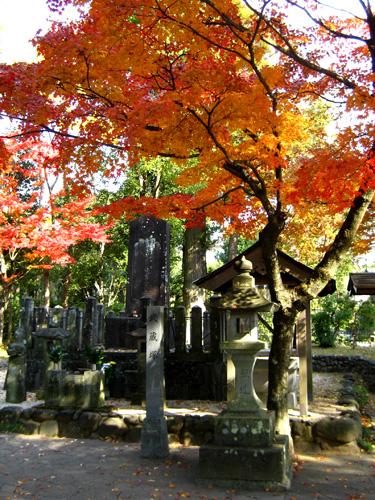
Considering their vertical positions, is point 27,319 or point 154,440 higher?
point 27,319

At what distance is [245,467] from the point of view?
6043mm

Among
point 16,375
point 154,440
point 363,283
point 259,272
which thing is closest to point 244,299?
point 154,440

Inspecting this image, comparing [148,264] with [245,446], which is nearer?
[245,446]

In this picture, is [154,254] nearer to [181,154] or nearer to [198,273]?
[198,273]

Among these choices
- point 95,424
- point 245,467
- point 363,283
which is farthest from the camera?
point 363,283

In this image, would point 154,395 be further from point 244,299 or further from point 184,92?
point 184,92

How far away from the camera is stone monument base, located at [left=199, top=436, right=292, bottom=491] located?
5.94 m

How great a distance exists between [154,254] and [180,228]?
8.13m

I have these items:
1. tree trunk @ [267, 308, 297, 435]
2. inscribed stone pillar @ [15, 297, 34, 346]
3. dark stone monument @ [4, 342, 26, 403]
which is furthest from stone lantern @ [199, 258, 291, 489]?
inscribed stone pillar @ [15, 297, 34, 346]

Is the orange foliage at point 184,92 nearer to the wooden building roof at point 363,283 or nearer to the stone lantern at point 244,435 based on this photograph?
the stone lantern at point 244,435

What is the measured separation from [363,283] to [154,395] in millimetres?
9558

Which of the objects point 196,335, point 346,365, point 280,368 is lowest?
point 346,365

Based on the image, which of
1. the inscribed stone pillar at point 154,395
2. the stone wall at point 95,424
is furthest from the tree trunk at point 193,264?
the inscribed stone pillar at point 154,395

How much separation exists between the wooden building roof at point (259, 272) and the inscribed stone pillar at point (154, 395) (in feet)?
7.54
